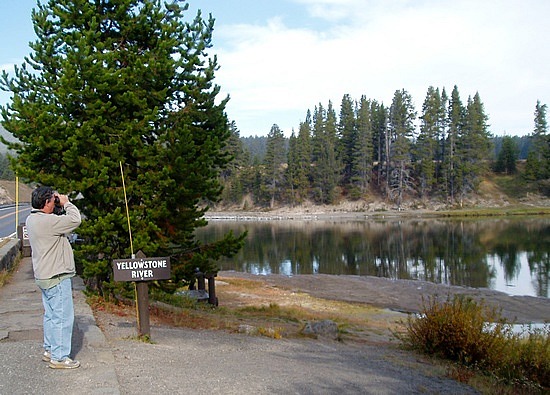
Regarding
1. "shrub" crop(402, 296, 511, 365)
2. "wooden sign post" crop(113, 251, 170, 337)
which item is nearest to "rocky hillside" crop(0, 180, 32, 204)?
"wooden sign post" crop(113, 251, 170, 337)

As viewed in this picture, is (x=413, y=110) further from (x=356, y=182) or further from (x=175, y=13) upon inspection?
(x=175, y=13)

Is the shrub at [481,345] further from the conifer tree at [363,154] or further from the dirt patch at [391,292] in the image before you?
the conifer tree at [363,154]

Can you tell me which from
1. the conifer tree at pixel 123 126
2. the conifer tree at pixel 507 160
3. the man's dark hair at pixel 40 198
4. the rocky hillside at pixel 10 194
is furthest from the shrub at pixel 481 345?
the conifer tree at pixel 507 160

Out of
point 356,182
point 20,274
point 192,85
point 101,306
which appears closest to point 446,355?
point 101,306

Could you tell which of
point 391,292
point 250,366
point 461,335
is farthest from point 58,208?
point 391,292

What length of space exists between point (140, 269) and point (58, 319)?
71.5 inches

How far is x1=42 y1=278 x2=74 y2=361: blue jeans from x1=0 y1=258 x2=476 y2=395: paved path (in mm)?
247

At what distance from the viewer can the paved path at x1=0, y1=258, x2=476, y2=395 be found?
577 cm

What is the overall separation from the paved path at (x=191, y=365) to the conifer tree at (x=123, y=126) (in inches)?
79.4

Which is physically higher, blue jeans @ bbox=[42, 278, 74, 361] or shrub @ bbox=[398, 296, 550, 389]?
blue jeans @ bbox=[42, 278, 74, 361]

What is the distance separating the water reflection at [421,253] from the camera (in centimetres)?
3269

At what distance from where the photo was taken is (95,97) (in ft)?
34.1

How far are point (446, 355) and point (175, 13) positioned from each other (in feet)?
30.1

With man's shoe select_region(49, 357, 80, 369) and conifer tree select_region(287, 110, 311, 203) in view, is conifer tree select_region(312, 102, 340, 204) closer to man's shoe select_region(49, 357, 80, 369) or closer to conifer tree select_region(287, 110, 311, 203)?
conifer tree select_region(287, 110, 311, 203)
